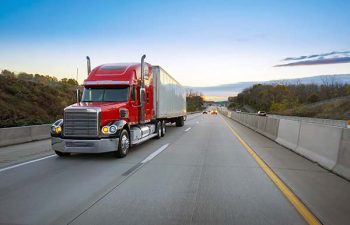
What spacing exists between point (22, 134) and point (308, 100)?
113264mm

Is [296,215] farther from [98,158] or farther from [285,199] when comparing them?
[98,158]

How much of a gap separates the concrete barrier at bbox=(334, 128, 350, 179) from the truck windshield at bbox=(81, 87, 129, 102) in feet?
24.1

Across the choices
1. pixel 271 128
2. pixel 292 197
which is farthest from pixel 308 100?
pixel 292 197

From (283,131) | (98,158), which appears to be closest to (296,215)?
(98,158)

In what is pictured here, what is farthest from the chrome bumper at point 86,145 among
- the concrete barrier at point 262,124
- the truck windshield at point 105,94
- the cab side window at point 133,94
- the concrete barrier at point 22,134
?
the concrete barrier at point 262,124

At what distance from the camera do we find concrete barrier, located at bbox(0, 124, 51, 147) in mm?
14475

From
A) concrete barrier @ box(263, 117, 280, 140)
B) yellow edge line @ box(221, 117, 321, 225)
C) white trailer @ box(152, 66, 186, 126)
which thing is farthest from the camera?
concrete barrier @ box(263, 117, 280, 140)

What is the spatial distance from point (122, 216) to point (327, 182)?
16.1 feet

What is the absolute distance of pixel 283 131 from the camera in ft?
52.4

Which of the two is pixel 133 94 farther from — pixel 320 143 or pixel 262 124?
pixel 262 124

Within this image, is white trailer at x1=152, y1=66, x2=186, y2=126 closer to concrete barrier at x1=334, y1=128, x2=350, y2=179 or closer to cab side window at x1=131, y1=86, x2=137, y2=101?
cab side window at x1=131, y1=86, x2=137, y2=101

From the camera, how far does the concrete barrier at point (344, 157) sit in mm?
8164

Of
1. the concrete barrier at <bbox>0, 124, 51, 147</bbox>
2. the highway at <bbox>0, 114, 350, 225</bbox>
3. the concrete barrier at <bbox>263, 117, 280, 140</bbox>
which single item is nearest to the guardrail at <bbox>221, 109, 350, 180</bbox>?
the highway at <bbox>0, 114, 350, 225</bbox>

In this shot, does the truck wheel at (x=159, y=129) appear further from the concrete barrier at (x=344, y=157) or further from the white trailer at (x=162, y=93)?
the concrete barrier at (x=344, y=157)
